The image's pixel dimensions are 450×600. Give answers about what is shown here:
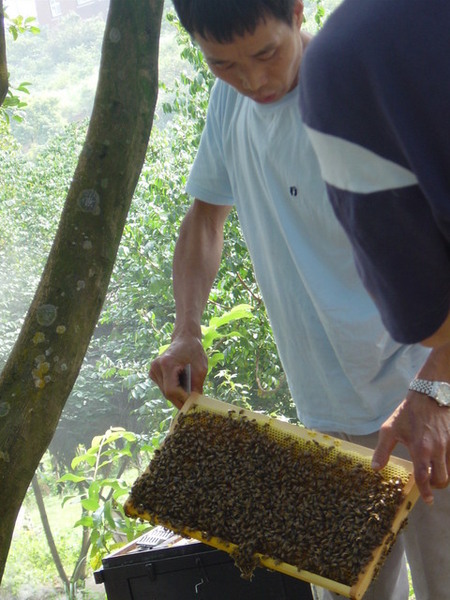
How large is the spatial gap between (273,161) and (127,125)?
419 millimetres

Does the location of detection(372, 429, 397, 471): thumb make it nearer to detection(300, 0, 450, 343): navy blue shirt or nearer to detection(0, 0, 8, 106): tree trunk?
detection(300, 0, 450, 343): navy blue shirt

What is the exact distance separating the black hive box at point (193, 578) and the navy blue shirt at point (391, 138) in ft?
4.33

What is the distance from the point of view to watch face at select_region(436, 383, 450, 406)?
1.30 metres

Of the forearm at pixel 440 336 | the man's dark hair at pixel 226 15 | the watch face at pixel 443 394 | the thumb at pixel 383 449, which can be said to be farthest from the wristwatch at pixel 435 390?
the man's dark hair at pixel 226 15

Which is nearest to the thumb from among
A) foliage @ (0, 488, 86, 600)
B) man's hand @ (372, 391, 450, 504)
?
man's hand @ (372, 391, 450, 504)

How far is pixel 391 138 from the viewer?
644mm

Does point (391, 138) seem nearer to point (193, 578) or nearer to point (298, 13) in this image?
point (298, 13)

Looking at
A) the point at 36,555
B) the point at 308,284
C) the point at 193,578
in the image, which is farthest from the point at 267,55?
the point at 36,555

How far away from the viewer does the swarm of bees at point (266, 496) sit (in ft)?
4.77

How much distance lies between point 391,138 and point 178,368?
1.17 meters

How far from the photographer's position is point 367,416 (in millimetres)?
1644

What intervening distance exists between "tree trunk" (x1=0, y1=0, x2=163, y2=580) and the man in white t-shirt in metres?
0.20

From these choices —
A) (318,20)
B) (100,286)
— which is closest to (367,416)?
(100,286)

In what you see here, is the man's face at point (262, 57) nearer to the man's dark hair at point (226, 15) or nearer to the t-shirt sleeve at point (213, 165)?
the man's dark hair at point (226, 15)
